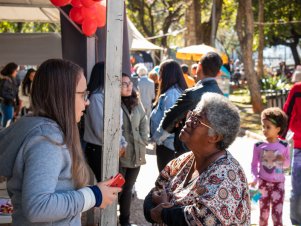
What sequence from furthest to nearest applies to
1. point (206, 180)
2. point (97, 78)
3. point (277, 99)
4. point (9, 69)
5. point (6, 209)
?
point (277, 99)
point (9, 69)
point (97, 78)
point (6, 209)
point (206, 180)

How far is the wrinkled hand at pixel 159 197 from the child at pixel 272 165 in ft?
9.15

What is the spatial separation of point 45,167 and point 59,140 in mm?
154

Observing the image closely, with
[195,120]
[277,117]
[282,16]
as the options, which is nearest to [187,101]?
[277,117]

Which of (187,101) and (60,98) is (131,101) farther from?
(60,98)

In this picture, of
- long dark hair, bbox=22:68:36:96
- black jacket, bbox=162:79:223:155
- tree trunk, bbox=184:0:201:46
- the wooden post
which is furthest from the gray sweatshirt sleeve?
tree trunk, bbox=184:0:201:46

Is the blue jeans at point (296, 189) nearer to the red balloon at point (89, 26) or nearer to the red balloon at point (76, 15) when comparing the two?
the red balloon at point (89, 26)

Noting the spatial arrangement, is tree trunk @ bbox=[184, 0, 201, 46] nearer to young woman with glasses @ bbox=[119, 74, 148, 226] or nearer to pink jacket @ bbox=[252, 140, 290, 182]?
young woman with glasses @ bbox=[119, 74, 148, 226]

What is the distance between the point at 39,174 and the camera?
2311 mm

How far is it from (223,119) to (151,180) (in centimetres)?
626

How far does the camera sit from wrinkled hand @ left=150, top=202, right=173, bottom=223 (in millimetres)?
→ 2963

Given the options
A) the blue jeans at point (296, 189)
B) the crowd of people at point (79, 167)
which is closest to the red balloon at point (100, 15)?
the blue jeans at point (296, 189)

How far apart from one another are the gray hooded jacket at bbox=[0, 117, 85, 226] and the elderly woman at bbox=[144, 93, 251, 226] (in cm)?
62

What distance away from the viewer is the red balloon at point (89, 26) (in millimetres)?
5637

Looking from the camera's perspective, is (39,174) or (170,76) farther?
(170,76)
